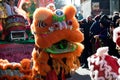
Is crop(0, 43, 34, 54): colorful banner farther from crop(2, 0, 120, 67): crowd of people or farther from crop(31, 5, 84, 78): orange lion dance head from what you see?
crop(31, 5, 84, 78): orange lion dance head

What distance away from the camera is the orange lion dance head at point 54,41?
14.3 ft

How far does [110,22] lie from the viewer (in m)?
8.20

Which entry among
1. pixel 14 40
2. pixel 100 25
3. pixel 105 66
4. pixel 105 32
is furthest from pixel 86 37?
pixel 105 66

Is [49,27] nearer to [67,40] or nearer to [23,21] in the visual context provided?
[67,40]

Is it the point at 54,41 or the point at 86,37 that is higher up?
the point at 54,41

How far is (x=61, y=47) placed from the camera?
173 inches

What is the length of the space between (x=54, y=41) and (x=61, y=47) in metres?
0.14

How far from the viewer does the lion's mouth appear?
4367mm

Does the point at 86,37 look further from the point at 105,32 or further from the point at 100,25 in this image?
the point at 105,32

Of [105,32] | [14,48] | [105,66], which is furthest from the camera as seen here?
[105,32]

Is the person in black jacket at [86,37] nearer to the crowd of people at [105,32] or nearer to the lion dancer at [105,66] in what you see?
the crowd of people at [105,32]

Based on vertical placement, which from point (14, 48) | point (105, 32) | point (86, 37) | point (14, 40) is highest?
point (14, 40)

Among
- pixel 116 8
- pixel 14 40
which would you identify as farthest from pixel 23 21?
pixel 116 8

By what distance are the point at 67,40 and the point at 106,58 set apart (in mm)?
592
